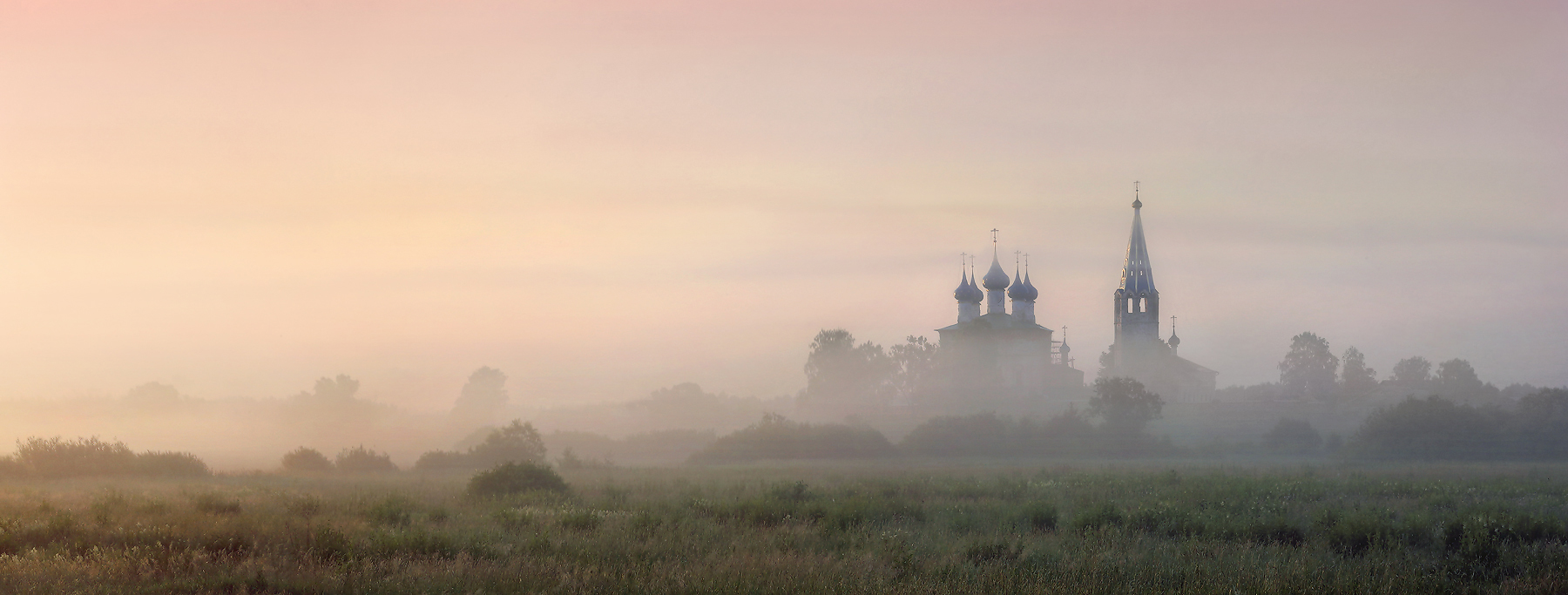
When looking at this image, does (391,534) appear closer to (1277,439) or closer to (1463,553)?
(1463,553)

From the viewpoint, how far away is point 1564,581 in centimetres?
1147

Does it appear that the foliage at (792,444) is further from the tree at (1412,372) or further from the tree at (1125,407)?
the tree at (1412,372)

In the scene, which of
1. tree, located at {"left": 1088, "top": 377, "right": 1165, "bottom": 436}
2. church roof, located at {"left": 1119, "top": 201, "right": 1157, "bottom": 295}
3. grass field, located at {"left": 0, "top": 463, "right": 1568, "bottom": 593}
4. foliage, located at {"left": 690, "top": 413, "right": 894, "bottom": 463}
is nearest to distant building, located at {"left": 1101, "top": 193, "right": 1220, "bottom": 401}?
church roof, located at {"left": 1119, "top": 201, "right": 1157, "bottom": 295}

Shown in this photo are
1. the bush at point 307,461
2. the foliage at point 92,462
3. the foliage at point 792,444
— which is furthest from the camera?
the foliage at point 792,444

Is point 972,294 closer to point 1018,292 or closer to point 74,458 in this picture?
point 1018,292

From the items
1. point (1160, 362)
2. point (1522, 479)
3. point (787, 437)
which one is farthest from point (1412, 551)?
point (1160, 362)

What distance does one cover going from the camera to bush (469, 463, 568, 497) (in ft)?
75.0

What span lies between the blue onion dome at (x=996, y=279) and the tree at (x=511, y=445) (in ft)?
211

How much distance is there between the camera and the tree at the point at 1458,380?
87.1 metres

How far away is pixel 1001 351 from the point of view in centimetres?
9544

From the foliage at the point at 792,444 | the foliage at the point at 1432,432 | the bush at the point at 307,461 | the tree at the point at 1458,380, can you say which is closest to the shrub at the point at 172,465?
the bush at the point at 307,461

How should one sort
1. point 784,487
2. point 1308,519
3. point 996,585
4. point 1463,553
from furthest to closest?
1. point 784,487
2. point 1308,519
3. point 1463,553
4. point 996,585

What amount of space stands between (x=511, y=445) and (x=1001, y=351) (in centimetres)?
6185

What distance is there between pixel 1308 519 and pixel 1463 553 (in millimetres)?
3435
